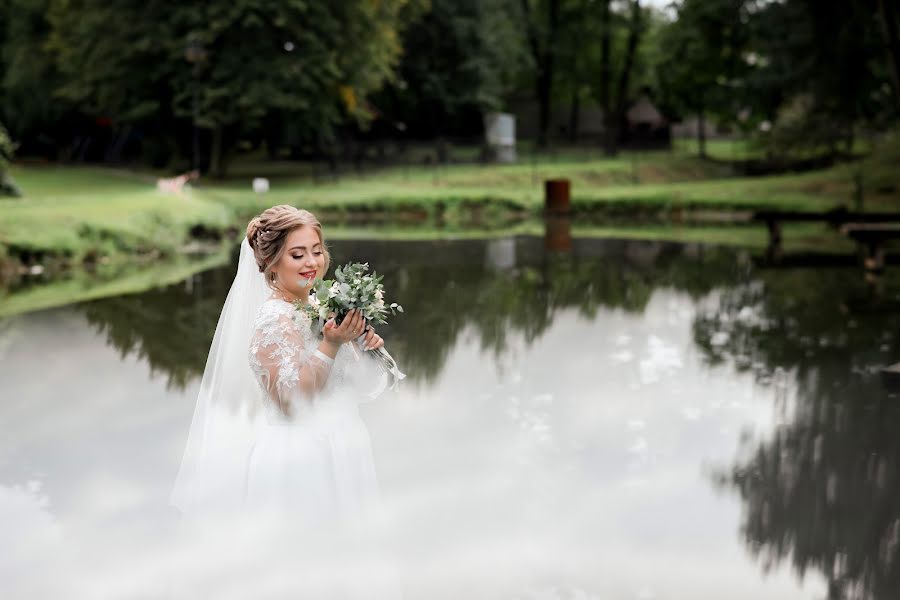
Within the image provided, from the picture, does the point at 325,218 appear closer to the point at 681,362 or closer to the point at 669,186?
the point at 669,186

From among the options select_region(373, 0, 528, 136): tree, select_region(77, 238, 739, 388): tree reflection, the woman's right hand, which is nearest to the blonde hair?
the woman's right hand

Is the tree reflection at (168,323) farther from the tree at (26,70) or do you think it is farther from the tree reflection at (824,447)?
the tree at (26,70)

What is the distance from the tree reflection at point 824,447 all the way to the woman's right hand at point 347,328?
3.16 m

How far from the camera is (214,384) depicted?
587 centimetres

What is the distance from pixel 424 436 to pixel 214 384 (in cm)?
494

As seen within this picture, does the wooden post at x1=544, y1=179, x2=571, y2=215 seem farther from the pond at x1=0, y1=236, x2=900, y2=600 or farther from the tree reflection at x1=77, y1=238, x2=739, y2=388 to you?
A: the pond at x1=0, y1=236, x2=900, y2=600

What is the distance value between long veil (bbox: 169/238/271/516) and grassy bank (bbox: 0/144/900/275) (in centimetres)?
2125

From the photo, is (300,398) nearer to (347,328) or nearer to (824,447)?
(347,328)

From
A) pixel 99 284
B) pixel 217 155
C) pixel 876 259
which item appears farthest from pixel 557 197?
pixel 99 284

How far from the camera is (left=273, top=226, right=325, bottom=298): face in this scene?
17.8ft

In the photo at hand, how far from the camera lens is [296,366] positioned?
5.36 meters

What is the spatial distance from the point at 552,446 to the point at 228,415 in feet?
16.2

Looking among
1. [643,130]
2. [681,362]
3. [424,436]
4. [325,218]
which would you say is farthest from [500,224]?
[643,130]

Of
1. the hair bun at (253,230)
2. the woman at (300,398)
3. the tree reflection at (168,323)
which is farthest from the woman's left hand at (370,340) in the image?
the tree reflection at (168,323)
